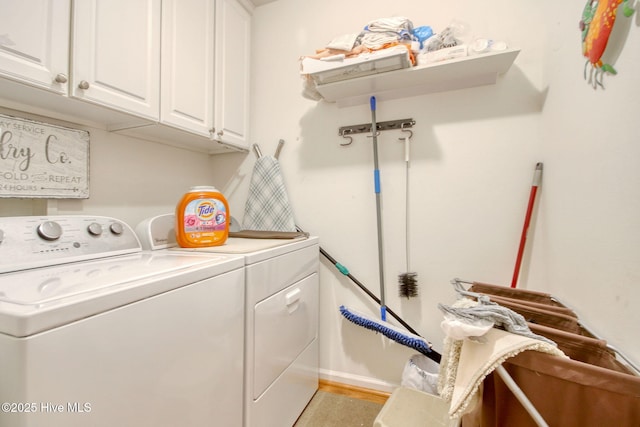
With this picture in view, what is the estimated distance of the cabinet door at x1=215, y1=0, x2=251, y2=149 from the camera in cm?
163

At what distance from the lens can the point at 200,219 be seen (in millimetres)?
1295

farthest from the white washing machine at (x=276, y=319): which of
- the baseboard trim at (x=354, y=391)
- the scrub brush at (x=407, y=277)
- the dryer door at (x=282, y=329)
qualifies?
the scrub brush at (x=407, y=277)

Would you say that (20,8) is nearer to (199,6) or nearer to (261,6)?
(199,6)

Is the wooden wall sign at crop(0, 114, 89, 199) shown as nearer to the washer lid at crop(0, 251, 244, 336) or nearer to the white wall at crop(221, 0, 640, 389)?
the washer lid at crop(0, 251, 244, 336)

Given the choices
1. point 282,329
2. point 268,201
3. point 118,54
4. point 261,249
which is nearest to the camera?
point 118,54

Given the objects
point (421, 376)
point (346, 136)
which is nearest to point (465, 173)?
point (346, 136)

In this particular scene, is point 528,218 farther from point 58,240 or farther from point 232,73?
point 58,240

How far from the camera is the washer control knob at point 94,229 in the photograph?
1.09 meters

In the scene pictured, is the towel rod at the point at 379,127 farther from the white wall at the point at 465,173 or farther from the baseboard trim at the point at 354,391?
the baseboard trim at the point at 354,391

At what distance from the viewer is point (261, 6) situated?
1.98 metres

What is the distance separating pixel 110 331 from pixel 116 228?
72 centimetres

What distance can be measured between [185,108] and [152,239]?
671 millimetres

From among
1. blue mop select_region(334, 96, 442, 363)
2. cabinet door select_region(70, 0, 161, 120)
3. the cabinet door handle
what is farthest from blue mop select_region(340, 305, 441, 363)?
the cabinet door handle

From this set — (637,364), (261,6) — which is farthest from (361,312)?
(261,6)
